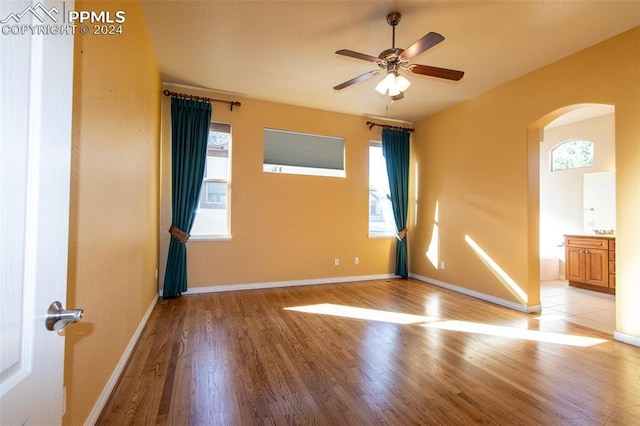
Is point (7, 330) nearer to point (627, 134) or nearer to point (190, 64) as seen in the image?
point (190, 64)

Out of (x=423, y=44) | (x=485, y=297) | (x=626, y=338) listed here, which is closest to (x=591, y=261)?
(x=485, y=297)

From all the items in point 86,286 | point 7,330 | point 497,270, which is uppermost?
point 7,330

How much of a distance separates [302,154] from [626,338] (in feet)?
14.7

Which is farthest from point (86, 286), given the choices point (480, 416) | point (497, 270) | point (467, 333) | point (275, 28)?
point (497, 270)

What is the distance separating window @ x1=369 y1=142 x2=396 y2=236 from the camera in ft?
17.4

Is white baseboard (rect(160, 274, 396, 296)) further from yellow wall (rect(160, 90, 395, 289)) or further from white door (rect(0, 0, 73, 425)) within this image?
white door (rect(0, 0, 73, 425))

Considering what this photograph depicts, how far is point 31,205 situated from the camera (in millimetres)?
620

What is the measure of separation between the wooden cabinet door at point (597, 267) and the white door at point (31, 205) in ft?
20.7

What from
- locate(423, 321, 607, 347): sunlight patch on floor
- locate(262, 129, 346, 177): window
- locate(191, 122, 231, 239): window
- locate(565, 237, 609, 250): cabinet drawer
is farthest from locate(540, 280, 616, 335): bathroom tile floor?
locate(191, 122, 231, 239): window

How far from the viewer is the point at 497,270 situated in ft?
12.9

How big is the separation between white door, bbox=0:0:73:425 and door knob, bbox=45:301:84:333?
2 centimetres

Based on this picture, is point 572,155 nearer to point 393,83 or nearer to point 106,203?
point 393,83

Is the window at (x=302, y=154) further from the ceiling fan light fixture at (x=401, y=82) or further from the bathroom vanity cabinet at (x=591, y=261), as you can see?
the bathroom vanity cabinet at (x=591, y=261)

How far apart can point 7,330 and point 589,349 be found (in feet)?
12.5
